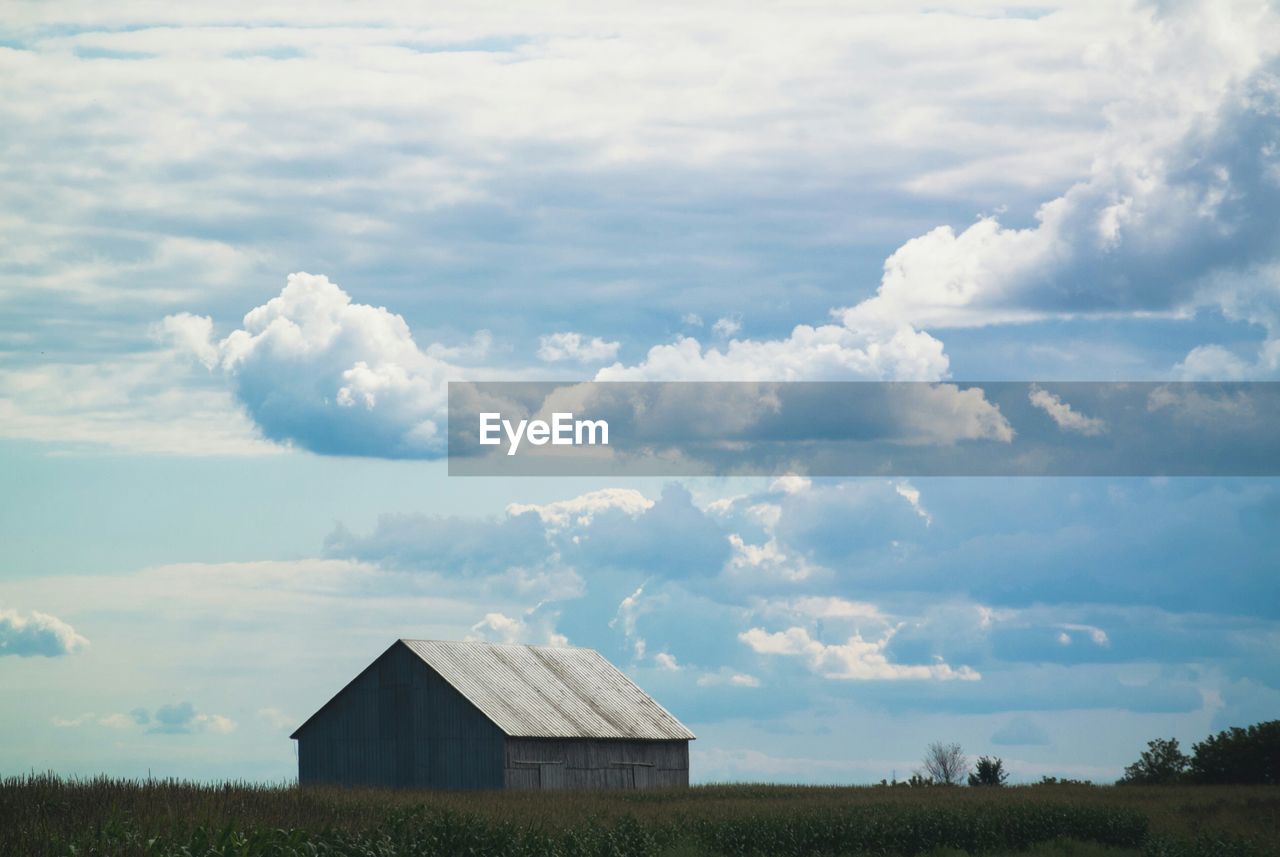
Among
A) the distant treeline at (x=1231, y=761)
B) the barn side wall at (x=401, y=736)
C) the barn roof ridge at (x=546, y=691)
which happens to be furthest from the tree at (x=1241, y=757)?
the barn side wall at (x=401, y=736)

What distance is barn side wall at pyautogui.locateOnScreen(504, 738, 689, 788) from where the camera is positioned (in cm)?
5059

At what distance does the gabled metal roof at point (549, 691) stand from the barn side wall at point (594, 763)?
0.38m

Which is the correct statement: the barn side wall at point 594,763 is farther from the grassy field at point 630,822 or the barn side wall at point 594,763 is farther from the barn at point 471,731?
the grassy field at point 630,822

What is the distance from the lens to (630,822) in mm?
32188

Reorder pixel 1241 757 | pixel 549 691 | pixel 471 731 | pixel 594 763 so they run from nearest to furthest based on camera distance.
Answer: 1. pixel 471 731
2. pixel 594 763
3. pixel 549 691
4. pixel 1241 757

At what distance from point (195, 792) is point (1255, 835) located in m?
28.3

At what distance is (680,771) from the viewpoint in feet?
195

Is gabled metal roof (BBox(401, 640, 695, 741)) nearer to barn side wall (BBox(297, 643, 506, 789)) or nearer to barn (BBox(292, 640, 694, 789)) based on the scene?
barn (BBox(292, 640, 694, 789))

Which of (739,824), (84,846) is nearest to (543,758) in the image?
(739,824)

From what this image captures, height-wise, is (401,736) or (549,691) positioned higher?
(549,691)

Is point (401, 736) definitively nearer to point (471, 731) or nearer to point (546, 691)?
point (471, 731)

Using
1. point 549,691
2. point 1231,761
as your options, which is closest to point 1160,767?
point 1231,761

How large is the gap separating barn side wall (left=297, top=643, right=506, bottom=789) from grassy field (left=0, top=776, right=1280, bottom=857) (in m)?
3.78

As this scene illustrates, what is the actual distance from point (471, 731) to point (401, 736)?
2924mm
